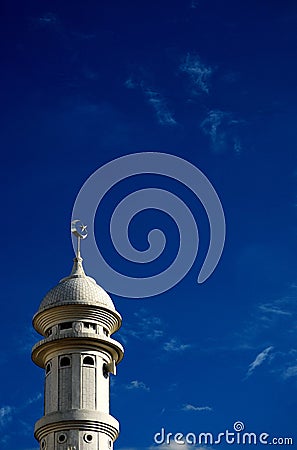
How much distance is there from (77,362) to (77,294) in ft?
17.8

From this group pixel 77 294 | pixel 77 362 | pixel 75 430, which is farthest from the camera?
pixel 77 294

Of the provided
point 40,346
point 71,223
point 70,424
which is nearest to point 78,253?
point 71,223

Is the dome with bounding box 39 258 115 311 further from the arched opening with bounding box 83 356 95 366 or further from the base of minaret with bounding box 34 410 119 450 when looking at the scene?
the base of minaret with bounding box 34 410 119 450

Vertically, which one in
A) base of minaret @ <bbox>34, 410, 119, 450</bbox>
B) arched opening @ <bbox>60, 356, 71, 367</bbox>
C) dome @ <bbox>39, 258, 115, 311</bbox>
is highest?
dome @ <bbox>39, 258, 115, 311</bbox>

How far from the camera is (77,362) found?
89.1 metres

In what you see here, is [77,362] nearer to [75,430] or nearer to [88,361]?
[88,361]

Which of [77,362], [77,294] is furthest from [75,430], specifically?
[77,294]

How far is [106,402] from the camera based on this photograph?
8925cm

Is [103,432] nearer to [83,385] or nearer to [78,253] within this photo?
[83,385]

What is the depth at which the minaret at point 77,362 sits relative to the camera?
86.6m

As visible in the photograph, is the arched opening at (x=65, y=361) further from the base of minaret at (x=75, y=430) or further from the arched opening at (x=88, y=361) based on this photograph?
the base of minaret at (x=75, y=430)

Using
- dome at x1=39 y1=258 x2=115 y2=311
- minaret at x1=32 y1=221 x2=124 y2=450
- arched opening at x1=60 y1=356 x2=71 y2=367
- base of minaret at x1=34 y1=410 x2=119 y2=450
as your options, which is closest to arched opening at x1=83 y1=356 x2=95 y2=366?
minaret at x1=32 y1=221 x2=124 y2=450

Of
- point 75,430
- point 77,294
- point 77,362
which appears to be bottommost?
point 75,430

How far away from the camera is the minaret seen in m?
86.6
